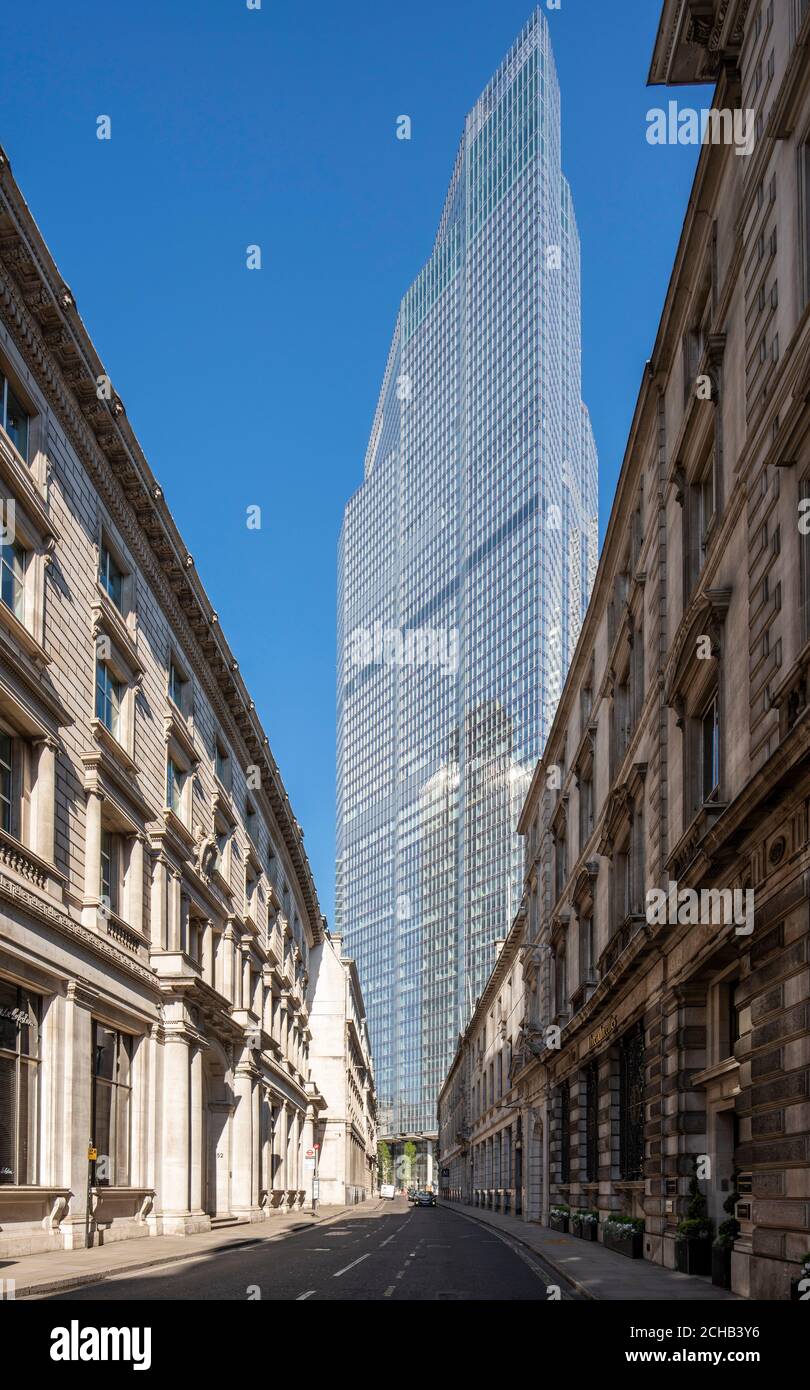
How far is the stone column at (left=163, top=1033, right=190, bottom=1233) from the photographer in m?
37.4

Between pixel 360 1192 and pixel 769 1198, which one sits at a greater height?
pixel 769 1198

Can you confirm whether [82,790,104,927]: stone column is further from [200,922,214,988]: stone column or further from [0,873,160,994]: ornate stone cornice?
[200,922,214,988]: stone column

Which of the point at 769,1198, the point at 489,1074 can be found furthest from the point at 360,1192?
the point at 769,1198

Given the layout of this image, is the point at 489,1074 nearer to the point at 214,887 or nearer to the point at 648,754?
the point at 214,887

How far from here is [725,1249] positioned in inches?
823

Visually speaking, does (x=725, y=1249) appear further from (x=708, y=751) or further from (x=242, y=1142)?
(x=242, y=1142)

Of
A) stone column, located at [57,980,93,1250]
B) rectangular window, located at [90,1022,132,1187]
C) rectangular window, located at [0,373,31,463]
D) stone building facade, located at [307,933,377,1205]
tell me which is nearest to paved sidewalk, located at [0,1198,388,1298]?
stone column, located at [57,980,93,1250]

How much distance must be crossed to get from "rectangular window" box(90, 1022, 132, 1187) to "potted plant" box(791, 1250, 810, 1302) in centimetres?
1853

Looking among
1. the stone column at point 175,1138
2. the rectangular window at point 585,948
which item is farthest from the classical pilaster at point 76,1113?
the rectangular window at point 585,948

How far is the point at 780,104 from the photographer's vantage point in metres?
19.2

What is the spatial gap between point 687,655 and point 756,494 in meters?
4.82

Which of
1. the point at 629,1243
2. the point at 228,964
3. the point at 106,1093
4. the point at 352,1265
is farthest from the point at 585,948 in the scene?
the point at 352,1265

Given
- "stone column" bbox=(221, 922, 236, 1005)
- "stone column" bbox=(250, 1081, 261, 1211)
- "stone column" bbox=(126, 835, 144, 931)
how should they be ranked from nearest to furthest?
"stone column" bbox=(126, 835, 144, 931), "stone column" bbox=(221, 922, 236, 1005), "stone column" bbox=(250, 1081, 261, 1211)

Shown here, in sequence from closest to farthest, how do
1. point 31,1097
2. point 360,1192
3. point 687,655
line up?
point 687,655 < point 31,1097 < point 360,1192
